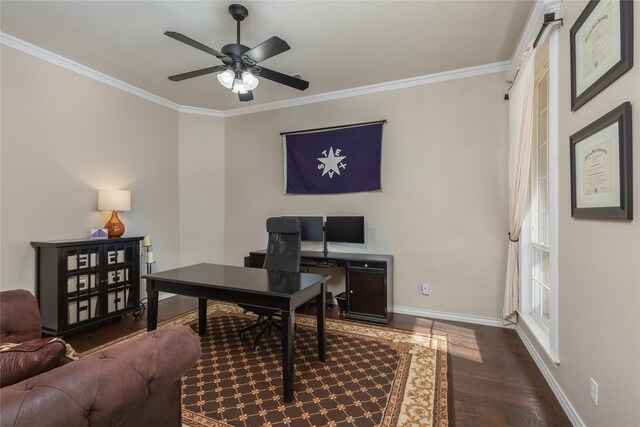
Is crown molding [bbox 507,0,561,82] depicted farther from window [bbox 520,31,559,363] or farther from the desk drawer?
the desk drawer

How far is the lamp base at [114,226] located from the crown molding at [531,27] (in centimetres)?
464

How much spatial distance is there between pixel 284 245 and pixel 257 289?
41.2 inches

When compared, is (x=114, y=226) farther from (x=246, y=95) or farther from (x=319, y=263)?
(x=319, y=263)

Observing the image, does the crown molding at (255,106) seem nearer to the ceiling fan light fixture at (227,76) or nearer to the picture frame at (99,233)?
the picture frame at (99,233)

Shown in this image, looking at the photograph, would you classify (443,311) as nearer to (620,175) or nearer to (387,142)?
(387,142)

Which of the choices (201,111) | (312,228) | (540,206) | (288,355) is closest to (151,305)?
(288,355)

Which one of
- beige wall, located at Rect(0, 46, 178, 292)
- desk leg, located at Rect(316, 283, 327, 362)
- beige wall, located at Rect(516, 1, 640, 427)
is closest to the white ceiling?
beige wall, located at Rect(0, 46, 178, 292)

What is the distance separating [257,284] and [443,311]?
2475 mm

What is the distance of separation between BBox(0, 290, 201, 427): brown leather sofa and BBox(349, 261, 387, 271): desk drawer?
2400 millimetres

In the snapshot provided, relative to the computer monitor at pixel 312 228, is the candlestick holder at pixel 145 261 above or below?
below

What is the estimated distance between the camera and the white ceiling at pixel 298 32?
247cm

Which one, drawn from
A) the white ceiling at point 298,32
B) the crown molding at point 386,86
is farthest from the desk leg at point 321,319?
the crown molding at point 386,86

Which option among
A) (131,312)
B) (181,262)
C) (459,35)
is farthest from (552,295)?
(181,262)

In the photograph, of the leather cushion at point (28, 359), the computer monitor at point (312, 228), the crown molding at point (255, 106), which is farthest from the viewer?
the computer monitor at point (312, 228)
